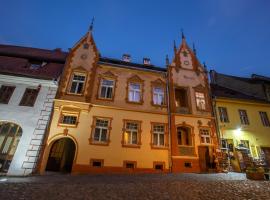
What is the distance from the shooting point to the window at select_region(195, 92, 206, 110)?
1702 centimetres

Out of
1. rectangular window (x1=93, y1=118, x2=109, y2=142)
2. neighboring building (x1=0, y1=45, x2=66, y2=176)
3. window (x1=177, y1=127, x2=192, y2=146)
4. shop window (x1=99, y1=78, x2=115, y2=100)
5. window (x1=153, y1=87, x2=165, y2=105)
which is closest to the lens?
neighboring building (x1=0, y1=45, x2=66, y2=176)

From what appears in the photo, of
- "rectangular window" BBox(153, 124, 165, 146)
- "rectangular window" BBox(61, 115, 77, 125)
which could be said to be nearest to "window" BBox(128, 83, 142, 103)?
"rectangular window" BBox(153, 124, 165, 146)

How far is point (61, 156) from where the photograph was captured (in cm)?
1556

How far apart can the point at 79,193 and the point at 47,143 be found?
7.74 meters

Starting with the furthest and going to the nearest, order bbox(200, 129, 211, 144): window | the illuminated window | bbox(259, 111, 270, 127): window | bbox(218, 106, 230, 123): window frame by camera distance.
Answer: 1. bbox(259, 111, 270, 127): window
2. bbox(218, 106, 230, 123): window frame
3. bbox(200, 129, 211, 144): window
4. the illuminated window

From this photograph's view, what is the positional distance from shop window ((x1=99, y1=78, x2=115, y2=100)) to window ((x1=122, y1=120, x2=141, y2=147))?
9.56 ft

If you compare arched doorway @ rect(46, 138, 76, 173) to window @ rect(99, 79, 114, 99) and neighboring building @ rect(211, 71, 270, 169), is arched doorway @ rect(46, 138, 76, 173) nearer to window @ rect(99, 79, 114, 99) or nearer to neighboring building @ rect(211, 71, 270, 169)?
window @ rect(99, 79, 114, 99)

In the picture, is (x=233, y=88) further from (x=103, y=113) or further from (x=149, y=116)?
(x=103, y=113)

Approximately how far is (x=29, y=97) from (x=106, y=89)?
20.3 feet

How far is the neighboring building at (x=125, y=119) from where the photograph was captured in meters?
13.3

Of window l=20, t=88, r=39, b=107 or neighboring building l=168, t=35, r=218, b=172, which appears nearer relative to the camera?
window l=20, t=88, r=39, b=107

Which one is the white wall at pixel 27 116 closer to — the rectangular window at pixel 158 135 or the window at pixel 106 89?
the window at pixel 106 89

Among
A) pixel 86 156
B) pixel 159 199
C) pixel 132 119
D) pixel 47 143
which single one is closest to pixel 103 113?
pixel 132 119

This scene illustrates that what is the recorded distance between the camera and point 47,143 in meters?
12.6
